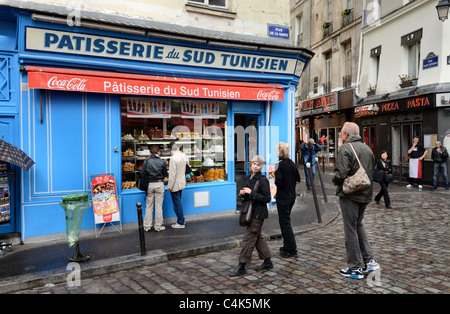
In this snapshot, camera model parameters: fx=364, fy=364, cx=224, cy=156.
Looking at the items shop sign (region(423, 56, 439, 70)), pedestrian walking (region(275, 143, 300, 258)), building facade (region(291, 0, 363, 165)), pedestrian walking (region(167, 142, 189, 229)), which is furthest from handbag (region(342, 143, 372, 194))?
building facade (region(291, 0, 363, 165))

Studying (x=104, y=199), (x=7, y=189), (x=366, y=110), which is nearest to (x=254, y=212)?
(x=104, y=199)

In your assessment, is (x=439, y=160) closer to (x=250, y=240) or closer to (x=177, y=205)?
(x=177, y=205)

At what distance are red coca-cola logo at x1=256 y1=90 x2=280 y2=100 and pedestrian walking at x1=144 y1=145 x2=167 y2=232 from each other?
3.06 metres

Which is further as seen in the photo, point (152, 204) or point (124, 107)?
point (124, 107)

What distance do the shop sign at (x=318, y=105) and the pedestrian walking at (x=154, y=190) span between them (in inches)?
623

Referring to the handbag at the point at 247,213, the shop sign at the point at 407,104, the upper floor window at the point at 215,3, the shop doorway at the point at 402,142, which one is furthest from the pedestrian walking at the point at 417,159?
the handbag at the point at 247,213

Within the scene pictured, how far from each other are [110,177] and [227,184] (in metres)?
2.99

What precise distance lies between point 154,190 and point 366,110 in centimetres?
1349

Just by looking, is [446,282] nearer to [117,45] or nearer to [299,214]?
[299,214]

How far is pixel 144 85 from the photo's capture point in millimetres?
7703

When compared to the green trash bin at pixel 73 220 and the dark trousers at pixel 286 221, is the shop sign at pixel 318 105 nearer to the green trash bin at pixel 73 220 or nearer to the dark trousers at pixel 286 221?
the dark trousers at pixel 286 221

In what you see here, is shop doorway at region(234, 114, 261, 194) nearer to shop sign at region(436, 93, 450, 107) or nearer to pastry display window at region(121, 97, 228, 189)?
pastry display window at region(121, 97, 228, 189)

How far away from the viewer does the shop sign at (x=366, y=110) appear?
56.8 feet

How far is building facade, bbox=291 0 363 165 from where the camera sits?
2020 cm
